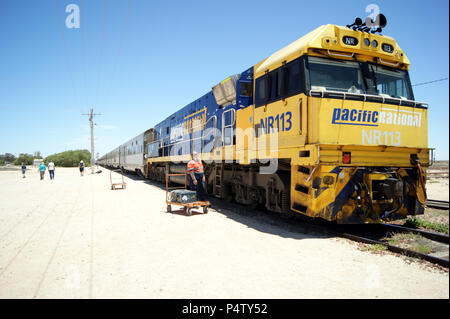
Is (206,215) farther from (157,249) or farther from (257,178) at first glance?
(157,249)

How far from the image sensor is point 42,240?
5.21 m

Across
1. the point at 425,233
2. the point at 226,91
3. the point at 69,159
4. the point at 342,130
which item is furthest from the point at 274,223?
the point at 69,159

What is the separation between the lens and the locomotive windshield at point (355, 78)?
525 centimetres

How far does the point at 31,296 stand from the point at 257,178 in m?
4.99

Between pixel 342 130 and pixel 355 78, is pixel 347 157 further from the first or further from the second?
pixel 355 78

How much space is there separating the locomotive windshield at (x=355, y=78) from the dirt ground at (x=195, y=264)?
2.78m

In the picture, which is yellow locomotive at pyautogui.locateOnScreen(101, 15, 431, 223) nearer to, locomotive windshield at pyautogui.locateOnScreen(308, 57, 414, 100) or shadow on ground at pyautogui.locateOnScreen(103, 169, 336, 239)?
locomotive windshield at pyautogui.locateOnScreen(308, 57, 414, 100)

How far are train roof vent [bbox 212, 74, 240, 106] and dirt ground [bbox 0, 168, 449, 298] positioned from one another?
369 cm

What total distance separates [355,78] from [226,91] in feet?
12.9

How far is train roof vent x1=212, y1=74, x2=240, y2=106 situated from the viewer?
8.06 meters

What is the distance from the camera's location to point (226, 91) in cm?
851

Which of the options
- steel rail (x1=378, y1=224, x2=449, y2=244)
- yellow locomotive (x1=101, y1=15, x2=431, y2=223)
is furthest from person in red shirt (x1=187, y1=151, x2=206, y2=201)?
steel rail (x1=378, y1=224, x2=449, y2=244)

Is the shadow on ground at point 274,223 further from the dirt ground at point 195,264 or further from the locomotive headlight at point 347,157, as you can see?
the locomotive headlight at point 347,157
